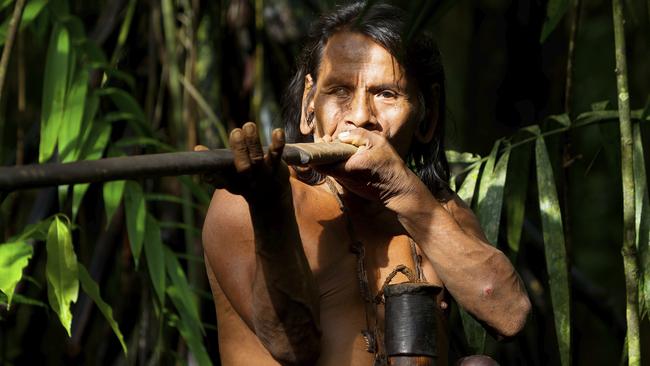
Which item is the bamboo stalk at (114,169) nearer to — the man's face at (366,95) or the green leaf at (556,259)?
the man's face at (366,95)

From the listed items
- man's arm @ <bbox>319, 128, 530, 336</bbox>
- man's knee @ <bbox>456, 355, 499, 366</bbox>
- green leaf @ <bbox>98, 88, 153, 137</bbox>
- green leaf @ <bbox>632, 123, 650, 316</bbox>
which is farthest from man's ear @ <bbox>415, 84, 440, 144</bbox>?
green leaf @ <bbox>98, 88, 153, 137</bbox>

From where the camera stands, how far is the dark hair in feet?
6.56

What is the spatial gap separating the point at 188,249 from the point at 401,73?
0.96 meters

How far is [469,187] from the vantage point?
249 cm

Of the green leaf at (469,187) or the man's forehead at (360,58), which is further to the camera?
the green leaf at (469,187)

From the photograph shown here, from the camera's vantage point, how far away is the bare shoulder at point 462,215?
6.59 ft

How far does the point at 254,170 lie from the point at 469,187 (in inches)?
42.2

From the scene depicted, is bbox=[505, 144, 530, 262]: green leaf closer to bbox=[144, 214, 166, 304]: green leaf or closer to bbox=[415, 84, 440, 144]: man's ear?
bbox=[415, 84, 440, 144]: man's ear

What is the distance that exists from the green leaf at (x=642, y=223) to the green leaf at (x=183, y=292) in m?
0.86

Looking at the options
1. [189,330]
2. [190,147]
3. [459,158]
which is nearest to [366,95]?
[459,158]

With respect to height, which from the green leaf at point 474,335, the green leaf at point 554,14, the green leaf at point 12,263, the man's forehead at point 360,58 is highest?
the green leaf at point 554,14

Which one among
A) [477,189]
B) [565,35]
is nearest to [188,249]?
[477,189]

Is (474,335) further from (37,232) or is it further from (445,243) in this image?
(37,232)

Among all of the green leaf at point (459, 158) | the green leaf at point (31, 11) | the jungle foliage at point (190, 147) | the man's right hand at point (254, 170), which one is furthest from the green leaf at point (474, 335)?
the green leaf at point (31, 11)
